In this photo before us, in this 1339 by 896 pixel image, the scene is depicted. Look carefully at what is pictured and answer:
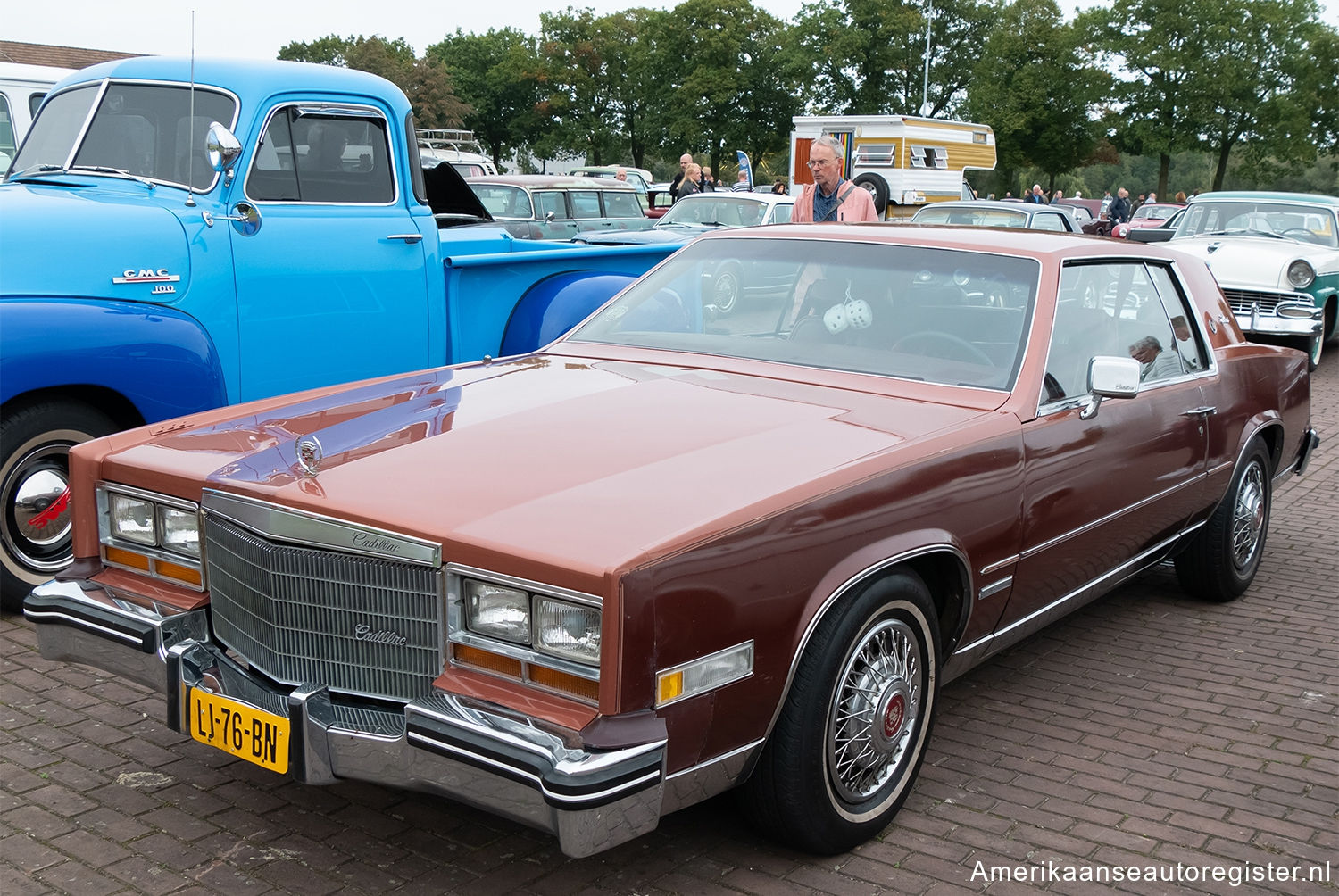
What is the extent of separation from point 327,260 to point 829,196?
3.62 metres

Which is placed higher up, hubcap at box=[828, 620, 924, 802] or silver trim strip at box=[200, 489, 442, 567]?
silver trim strip at box=[200, 489, 442, 567]

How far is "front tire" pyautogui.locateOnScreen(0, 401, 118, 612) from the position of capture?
458 cm

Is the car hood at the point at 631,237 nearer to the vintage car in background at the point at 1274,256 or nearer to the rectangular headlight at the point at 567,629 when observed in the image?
the vintage car in background at the point at 1274,256

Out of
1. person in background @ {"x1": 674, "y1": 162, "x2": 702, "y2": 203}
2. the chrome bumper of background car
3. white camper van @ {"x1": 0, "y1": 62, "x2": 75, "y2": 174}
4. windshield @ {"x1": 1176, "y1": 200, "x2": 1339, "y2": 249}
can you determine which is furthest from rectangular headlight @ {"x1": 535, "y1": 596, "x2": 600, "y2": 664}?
person in background @ {"x1": 674, "y1": 162, "x2": 702, "y2": 203}

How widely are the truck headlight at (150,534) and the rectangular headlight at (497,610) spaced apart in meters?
0.96

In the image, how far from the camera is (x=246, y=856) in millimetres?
3121

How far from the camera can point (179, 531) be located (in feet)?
10.8

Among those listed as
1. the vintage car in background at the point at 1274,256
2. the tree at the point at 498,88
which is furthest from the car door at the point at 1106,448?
the tree at the point at 498,88

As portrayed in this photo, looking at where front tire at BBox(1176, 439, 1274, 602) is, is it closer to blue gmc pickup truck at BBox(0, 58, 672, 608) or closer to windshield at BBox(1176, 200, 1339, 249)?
blue gmc pickup truck at BBox(0, 58, 672, 608)

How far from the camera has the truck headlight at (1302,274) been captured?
1265 centimetres

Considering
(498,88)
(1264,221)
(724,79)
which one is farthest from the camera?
(498,88)

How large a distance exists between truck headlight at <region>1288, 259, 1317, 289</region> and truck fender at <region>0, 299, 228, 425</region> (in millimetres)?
11514

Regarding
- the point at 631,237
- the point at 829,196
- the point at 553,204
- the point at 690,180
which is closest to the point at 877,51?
the point at 690,180

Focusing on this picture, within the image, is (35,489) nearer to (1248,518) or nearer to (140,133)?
(140,133)
